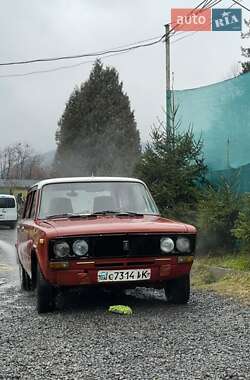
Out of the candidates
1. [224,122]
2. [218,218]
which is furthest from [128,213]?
[224,122]

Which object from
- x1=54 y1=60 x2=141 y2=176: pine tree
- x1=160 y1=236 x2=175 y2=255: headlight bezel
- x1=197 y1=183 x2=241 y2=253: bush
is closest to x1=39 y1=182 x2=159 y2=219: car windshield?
x1=160 y1=236 x2=175 y2=255: headlight bezel

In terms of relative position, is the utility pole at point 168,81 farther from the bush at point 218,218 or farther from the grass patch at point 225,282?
the grass patch at point 225,282

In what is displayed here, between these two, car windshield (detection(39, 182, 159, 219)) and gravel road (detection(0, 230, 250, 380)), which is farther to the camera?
car windshield (detection(39, 182, 159, 219))

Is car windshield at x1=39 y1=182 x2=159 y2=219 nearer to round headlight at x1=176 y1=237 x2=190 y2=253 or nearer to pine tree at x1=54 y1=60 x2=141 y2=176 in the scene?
round headlight at x1=176 y1=237 x2=190 y2=253

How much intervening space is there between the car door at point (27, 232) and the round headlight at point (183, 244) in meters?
1.94

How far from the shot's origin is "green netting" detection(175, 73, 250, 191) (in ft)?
38.8

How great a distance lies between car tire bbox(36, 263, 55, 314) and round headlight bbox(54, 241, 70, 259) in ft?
1.44

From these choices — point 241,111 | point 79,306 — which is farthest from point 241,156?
point 79,306

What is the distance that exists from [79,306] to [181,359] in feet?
9.84

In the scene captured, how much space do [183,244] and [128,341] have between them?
1.82 metres

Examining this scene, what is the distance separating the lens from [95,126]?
43469mm

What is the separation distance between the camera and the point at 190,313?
7.20 m

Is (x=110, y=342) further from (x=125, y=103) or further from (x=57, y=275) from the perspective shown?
(x=125, y=103)

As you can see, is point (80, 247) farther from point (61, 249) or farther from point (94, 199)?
point (94, 199)
